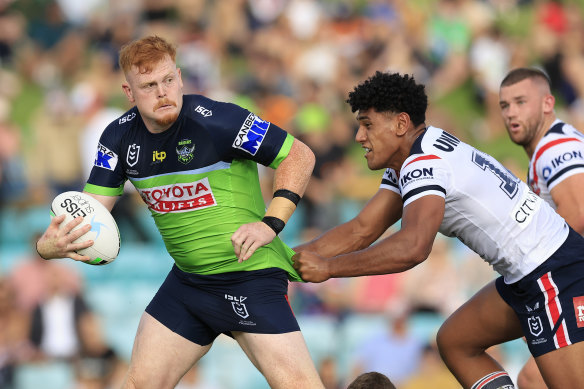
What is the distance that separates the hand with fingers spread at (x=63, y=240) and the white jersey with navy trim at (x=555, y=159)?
3229 mm

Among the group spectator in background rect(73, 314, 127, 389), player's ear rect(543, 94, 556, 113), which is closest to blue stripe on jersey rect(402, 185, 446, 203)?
player's ear rect(543, 94, 556, 113)

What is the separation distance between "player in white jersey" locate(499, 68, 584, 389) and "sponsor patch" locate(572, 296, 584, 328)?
0.78 metres

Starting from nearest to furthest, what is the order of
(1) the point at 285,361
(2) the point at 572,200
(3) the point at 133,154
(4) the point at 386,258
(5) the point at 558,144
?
(4) the point at 386,258
(1) the point at 285,361
(3) the point at 133,154
(2) the point at 572,200
(5) the point at 558,144

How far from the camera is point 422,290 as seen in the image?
10.1 metres

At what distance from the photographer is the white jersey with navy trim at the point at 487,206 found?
17.0 feet

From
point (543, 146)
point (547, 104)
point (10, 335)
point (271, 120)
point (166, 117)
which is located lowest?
point (10, 335)

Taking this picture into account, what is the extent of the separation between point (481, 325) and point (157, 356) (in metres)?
2.19

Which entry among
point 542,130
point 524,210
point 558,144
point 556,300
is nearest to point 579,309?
point 556,300

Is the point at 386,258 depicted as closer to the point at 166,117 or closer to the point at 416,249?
the point at 416,249

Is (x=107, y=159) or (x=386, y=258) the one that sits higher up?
(x=107, y=159)

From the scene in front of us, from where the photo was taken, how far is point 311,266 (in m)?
5.41

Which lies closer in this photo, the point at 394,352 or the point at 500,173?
the point at 500,173

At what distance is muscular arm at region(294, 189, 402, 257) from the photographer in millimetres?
6078

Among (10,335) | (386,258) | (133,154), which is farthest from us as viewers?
(10,335)
